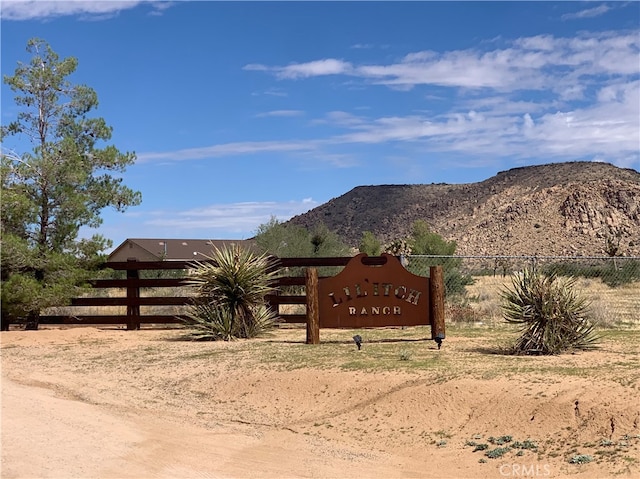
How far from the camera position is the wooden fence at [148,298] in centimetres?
1839

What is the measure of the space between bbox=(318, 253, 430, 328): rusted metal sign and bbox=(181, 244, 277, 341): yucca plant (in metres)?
1.94

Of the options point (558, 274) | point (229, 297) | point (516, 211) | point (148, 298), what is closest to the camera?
point (558, 274)

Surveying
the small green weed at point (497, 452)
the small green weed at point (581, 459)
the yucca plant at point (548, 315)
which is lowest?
the small green weed at point (497, 452)

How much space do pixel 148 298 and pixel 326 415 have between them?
10.4m

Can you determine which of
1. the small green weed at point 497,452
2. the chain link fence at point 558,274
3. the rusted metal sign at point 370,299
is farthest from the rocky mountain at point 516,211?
the small green weed at point 497,452

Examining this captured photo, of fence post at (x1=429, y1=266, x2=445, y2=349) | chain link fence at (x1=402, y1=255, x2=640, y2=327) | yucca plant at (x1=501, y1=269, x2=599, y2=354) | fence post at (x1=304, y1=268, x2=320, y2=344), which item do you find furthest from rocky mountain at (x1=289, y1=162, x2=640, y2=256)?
yucca plant at (x1=501, y1=269, x2=599, y2=354)

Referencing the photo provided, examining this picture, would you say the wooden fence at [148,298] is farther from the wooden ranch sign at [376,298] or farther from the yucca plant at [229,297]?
the wooden ranch sign at [376,298]

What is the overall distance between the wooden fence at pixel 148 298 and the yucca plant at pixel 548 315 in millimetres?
6046

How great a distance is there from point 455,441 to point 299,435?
1.95 m

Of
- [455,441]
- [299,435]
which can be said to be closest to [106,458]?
[299,435]

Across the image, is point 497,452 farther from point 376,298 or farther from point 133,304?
point 133,304

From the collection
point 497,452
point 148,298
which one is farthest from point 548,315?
point 148,298

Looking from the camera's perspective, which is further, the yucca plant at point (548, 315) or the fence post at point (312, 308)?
the fence post at point (312, 308)

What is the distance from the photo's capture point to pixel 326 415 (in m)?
10.1
